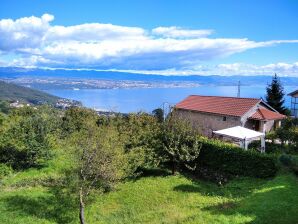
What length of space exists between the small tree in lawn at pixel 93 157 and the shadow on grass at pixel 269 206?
6096 millimetres

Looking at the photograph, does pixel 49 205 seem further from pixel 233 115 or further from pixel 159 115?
pixel 233 115

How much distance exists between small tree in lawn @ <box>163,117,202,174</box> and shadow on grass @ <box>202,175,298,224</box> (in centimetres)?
739

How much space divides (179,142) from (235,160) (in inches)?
180

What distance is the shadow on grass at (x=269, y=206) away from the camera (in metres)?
17.1

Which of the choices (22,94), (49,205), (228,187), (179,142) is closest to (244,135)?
(179,142)

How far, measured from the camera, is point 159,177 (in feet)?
92.0

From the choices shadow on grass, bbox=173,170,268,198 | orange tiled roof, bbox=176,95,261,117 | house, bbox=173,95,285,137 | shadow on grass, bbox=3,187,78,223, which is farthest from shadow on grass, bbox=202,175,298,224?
orange tiled roof, bbox=176,95,261,117

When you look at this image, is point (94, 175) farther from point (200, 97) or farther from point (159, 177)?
point (200, 97)

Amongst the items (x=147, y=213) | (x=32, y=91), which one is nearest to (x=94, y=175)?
(x=147, y=213)

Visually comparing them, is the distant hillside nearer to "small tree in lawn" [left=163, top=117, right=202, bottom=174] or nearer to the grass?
"small tree in lawn" [left=163, top=117, right=202, bottom=174]

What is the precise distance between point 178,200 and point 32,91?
578 feet

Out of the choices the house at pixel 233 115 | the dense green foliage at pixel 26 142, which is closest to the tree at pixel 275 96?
the house at pixel 233 115

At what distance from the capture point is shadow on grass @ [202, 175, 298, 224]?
17109mm

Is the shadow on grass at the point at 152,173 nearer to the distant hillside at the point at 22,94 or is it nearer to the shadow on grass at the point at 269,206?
the shadow on grass at the point at 269,206
